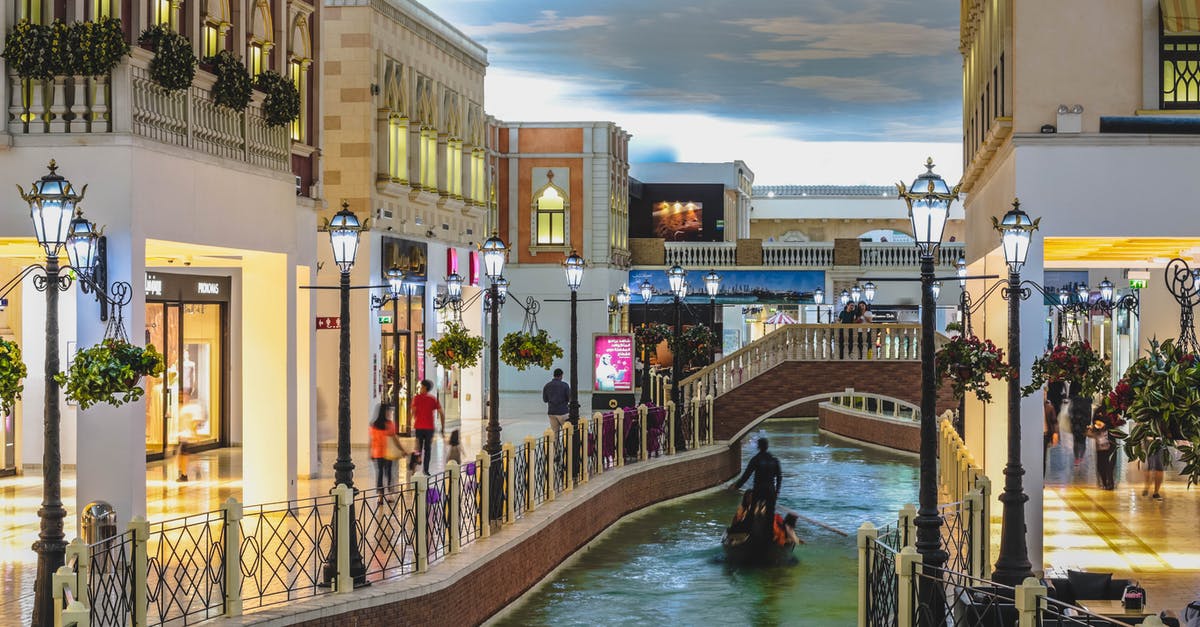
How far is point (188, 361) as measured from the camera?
81.8 feet

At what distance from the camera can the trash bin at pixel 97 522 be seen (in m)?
13.0

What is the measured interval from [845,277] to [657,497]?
26.8 meters

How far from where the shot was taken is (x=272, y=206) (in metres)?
17.5

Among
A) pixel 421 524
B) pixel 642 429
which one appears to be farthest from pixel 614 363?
pixel 421 524

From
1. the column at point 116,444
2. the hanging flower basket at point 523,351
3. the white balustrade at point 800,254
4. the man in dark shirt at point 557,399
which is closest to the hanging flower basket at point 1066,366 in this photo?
the column at point 116,444

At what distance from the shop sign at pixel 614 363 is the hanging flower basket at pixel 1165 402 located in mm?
17392

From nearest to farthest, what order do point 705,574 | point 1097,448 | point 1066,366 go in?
point 1066,366 < point 705,574 < point 1097,448

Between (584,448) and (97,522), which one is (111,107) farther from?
(584,448)

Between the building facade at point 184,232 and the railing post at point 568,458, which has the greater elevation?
the building facade at point 184,232

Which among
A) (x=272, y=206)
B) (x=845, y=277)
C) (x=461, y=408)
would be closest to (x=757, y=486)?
(x=272, y=206)

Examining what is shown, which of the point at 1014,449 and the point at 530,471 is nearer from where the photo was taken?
the point at 1014,449

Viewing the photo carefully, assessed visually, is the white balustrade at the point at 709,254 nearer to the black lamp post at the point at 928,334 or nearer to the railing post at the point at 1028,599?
the black lamp post at the point at 928,334

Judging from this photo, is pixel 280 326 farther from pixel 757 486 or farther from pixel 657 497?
pixel 657 497

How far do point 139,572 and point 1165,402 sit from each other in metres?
7.11
